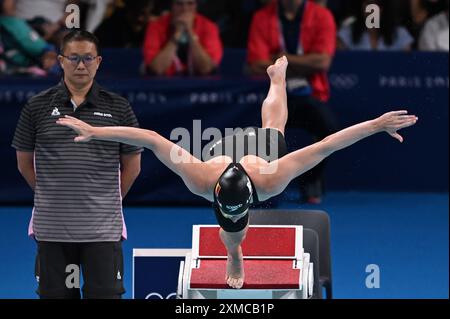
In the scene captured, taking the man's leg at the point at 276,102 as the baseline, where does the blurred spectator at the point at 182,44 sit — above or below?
above

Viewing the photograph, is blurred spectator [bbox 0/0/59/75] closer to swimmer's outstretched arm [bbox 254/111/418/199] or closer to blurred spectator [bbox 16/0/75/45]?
blurred spectator [bbox 16/0/75/45]

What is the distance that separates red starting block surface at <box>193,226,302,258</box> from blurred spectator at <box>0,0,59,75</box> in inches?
193

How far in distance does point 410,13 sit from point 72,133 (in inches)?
265

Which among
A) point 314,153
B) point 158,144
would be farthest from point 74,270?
point 314,153

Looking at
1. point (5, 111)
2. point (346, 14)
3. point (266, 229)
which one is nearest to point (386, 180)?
point (346, 14)

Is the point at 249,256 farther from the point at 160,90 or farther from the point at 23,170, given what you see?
the point at 160,90

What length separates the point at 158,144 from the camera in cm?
568

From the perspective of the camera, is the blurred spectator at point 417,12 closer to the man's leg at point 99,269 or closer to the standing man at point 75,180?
the standing man at point 75,180

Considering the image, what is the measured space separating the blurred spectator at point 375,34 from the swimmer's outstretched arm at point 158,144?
575cm

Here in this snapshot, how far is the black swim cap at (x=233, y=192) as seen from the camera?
5465 millimetres

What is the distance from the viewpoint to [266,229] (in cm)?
612

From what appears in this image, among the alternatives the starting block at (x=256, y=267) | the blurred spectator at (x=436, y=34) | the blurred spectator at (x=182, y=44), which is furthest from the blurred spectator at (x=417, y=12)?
the starting block at (x=256, y=267)

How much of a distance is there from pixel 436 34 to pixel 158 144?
21.1 feet

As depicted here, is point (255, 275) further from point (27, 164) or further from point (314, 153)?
point (27, 164)
